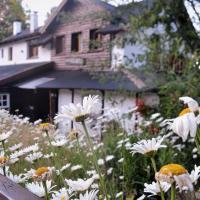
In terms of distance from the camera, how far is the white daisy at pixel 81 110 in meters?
1.02

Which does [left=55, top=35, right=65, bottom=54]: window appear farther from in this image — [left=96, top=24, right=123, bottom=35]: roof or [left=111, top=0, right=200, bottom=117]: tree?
[left=111, top=0, right=200, bottom=117]: tree

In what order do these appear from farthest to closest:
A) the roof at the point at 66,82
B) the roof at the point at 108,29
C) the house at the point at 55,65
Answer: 1. the house at the point at 55,65
2. the roof at the point at 66,82
3. the roof at the point at 108,29

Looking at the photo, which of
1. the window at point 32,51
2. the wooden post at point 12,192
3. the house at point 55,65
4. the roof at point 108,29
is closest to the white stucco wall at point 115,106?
the wooden post at point 12,192

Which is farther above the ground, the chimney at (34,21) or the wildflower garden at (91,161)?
the chimney at (34,21)

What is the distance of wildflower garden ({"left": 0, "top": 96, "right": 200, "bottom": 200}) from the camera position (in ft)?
3.01


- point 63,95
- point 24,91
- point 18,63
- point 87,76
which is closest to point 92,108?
point 87,76

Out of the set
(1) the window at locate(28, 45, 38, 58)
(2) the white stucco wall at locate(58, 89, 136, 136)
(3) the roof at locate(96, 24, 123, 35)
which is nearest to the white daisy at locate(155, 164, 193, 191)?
(2) the white stucco wall at locate(58, 89, 136, 136)

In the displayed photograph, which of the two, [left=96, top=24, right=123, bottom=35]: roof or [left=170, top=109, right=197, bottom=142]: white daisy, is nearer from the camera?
[left=170, top=109, right=197, bottom=142]: white daisy

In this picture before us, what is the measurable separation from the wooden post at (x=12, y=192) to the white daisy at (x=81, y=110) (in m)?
0.25

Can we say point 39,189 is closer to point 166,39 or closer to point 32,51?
point 166,39

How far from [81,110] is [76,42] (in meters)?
13.9

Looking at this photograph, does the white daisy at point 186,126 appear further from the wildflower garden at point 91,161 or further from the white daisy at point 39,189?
the white daisy at point 39,189

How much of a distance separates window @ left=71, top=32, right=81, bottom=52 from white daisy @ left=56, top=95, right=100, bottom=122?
13.4m

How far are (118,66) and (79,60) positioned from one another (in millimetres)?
7884
